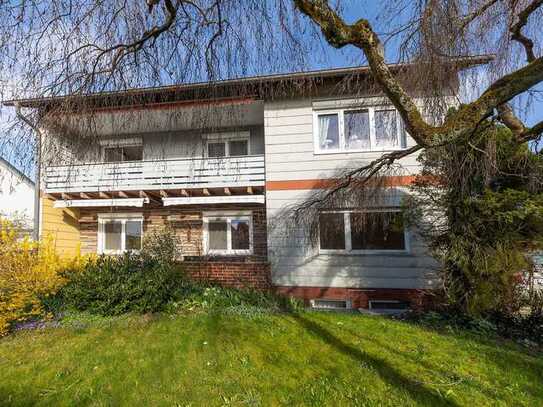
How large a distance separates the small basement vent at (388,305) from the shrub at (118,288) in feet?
16.9

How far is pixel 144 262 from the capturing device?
278 inches

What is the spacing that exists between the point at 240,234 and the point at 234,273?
186 centimetres

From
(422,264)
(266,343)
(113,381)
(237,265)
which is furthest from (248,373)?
(422,264)

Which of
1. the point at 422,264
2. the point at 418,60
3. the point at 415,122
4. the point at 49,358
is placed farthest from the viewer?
the point at 422,264

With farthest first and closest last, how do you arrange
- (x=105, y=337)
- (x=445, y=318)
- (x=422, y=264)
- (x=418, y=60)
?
(x=422, y=264) < (x=445, y=318) < (x=105, y=337) < (x=418, y=60)

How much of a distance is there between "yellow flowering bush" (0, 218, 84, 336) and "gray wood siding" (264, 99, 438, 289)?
5180 millimetres

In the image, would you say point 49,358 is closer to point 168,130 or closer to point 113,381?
point 113,381

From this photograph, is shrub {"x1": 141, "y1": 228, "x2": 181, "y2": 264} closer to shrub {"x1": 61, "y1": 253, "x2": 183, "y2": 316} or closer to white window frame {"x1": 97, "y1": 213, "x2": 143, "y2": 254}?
white window frame {"x1": 97, "y1": 213, "x2": 143, "y2": 254}

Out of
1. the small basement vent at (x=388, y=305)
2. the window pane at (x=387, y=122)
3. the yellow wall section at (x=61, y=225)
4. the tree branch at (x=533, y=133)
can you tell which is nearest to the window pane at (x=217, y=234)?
the yellow wall section at (x=61, y=225)

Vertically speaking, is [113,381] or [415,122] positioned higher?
[415,122]

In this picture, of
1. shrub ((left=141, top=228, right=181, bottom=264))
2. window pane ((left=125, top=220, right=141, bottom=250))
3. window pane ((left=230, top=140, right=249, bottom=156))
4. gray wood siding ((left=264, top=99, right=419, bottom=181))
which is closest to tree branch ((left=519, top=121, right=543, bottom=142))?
gray wood siding ((left=264, top=99, right=419, bottom=181))

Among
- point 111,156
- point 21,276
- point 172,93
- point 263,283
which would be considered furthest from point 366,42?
point 263,283

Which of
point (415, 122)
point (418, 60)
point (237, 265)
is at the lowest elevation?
point (237, 265)

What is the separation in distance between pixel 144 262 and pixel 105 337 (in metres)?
2.33
